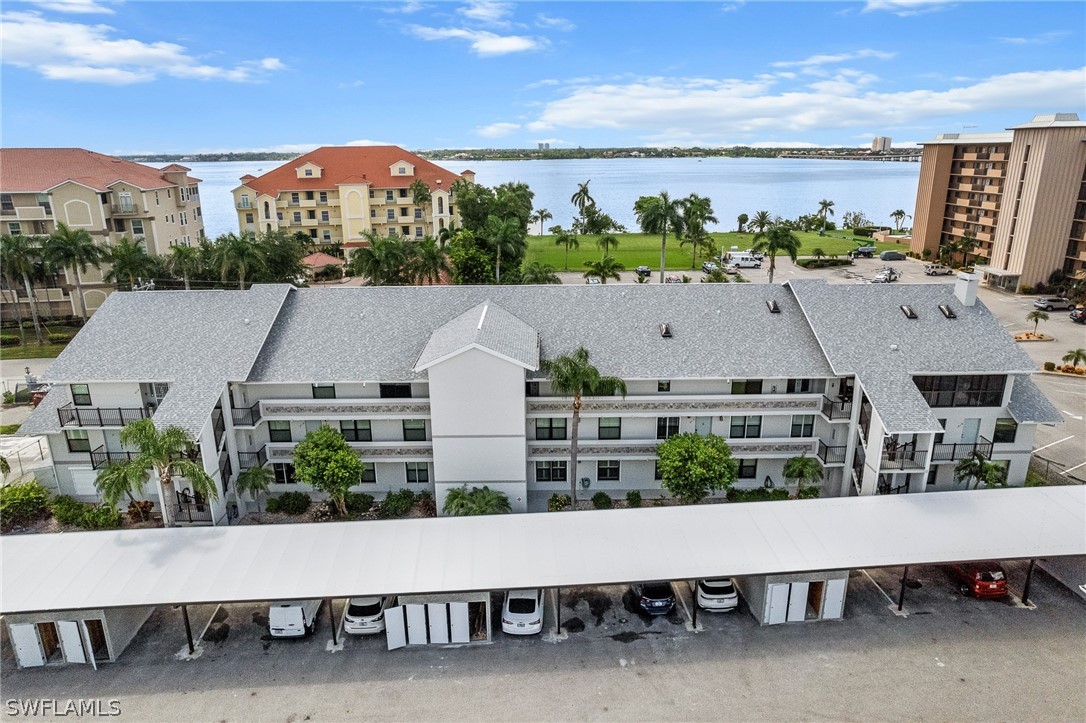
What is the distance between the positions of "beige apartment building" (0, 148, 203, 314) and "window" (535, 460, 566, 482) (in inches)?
2086

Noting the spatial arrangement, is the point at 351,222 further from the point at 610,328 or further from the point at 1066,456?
the point at 1066,456

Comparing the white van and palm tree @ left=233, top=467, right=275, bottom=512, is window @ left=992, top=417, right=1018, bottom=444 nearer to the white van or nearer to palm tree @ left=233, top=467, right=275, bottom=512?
the white van

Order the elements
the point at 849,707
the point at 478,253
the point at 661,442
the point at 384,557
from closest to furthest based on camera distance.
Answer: the point at 849,707, the point at 384,557, the point at 661,442, the point at 478,253

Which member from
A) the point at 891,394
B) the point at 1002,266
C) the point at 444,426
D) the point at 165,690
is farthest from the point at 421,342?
the point at 1002,266

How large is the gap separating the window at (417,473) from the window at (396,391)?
359cm

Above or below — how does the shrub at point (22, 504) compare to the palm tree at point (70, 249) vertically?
below

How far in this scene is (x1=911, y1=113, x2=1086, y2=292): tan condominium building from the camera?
74938 millimetres

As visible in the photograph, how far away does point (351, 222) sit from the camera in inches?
3698

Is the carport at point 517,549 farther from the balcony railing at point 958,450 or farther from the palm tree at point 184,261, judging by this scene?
the palm tree at point 184,261

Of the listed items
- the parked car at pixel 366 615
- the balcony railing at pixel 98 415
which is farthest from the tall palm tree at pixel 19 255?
the parked car at pixel 366 615

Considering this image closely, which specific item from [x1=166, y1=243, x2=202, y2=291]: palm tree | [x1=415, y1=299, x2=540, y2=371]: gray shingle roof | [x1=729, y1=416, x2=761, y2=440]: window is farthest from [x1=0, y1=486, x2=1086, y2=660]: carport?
[x1=166, y1=243, x2=202, y2=291]: palm tree

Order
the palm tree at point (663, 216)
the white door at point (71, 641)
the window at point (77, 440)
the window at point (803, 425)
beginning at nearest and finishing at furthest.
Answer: the white door at point (71, 641), the window at point (77, 440), the window at point (803, 425), the palm tree at point (663, 216)

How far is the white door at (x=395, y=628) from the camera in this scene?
24.4m

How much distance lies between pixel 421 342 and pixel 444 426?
5100mm
